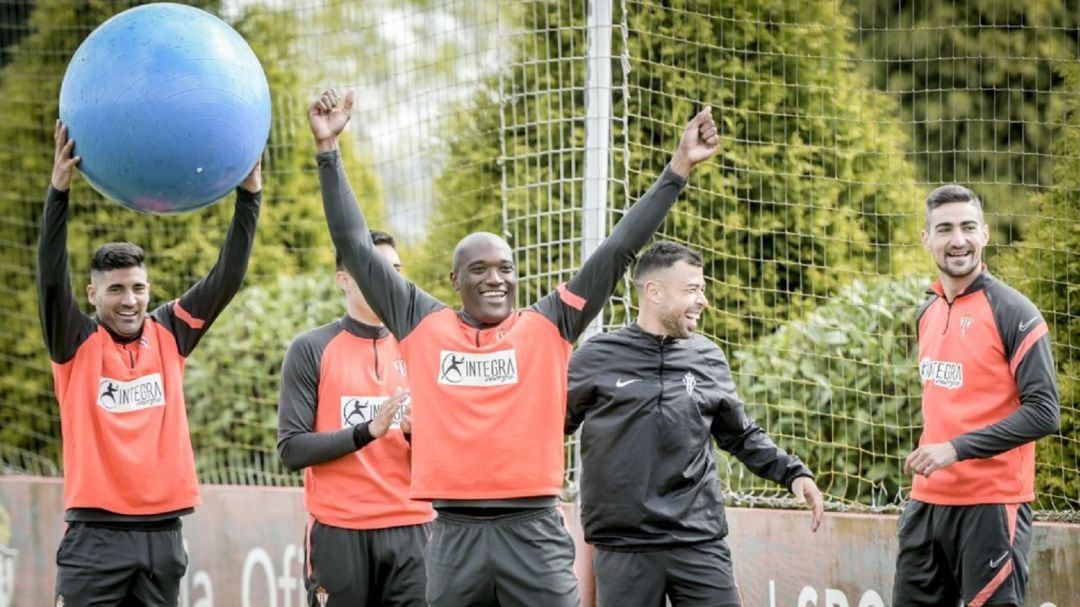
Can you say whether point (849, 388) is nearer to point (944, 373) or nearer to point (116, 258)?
point (944, 373)

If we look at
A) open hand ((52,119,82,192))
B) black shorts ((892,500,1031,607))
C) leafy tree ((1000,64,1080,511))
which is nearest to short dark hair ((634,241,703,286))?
black shorts ((892,500,1031,607))

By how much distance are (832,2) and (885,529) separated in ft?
9.49

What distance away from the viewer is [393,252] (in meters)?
6.75

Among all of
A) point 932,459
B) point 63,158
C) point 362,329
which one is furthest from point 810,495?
point 63,158

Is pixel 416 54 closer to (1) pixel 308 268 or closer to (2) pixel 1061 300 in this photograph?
(1) pixel 308 268

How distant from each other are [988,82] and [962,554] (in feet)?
17.3

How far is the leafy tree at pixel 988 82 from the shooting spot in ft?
25.2

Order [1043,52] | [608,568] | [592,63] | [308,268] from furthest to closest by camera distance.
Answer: [308,268] → [1043,52] → [592,63] → [608,568]

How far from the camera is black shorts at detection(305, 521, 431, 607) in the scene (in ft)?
21.2

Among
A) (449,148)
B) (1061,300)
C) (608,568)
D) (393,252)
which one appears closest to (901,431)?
(1061,300)

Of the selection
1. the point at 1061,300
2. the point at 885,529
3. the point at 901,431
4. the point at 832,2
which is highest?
the point at 832,2

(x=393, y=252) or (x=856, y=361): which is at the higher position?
(x=393, y=252)

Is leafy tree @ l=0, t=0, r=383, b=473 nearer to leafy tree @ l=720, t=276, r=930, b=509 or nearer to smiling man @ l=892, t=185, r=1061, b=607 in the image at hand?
leafy tree @ l=720, t=276, r=930, b=509

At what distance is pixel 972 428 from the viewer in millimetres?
6125
